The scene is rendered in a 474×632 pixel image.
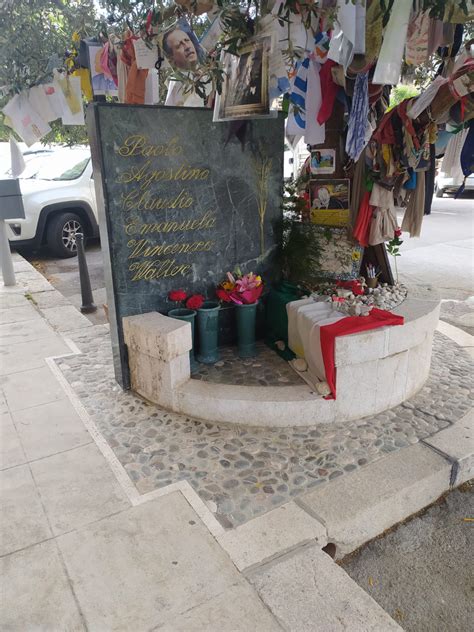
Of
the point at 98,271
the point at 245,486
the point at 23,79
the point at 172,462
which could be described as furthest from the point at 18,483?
the point at 98,271

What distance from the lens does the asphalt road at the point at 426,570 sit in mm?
2363

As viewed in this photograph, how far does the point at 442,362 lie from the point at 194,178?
2.94m

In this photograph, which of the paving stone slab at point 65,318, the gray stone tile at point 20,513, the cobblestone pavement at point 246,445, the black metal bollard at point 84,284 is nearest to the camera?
the gray stone tile at point 20,513

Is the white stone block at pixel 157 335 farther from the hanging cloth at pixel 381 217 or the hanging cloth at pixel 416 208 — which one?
the hanging cloth at pixel 416 208

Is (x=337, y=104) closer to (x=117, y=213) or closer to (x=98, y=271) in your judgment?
(x=117, y=213)

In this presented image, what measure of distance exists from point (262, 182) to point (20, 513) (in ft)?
10.6

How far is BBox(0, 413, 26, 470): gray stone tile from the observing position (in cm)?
324

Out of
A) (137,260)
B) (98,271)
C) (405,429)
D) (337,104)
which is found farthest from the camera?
(98,271)

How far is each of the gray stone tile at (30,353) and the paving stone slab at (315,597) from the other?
326 cm

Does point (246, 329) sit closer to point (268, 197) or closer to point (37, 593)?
point (268, 197)

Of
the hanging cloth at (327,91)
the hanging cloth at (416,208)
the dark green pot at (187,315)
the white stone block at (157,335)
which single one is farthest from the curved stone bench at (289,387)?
the hanging cloth at (327,91)

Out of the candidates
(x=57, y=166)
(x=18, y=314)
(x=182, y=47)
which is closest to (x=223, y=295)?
(x=182, y=47)

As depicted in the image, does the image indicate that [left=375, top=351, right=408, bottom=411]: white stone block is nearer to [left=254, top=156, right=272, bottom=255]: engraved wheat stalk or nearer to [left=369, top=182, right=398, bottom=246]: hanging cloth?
[left=369, top=182, right=398, bottom=246]: hanging cloth

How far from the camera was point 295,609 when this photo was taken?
215 centimetres
